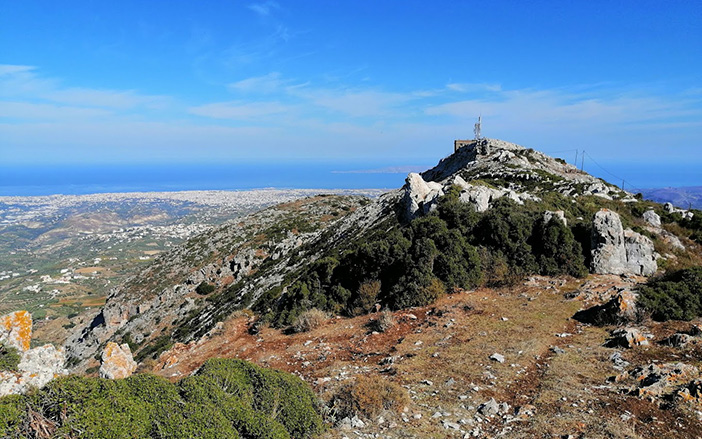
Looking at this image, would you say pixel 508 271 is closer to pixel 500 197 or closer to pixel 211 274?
pixel 500 197

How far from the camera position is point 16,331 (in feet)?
24.8

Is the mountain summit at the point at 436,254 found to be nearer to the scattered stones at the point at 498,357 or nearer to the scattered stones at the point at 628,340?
the scattered stones at the point at 498,357

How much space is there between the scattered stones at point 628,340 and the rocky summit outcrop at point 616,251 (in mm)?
6580

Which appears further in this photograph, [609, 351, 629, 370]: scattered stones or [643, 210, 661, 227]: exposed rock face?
[643, 210, 661, 227]: exposed rock face

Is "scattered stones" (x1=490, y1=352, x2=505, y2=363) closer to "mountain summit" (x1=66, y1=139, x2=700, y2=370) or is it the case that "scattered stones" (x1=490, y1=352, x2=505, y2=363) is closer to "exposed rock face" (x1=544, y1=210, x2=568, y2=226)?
"mountain summit" (x1=66, y1=139, x2=700, y2=370)

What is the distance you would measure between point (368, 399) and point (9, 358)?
686cm

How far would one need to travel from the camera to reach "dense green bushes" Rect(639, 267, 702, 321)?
11.0m

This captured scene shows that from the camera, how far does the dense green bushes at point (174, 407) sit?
4.78 m

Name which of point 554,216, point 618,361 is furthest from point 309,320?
point 554,216

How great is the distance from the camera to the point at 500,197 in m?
20.7

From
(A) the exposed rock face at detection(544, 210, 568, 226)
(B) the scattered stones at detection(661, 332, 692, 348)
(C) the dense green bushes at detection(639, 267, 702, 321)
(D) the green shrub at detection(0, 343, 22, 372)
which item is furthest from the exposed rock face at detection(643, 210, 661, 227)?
(D) the green shrub at detection(0, 343, 22, 372)

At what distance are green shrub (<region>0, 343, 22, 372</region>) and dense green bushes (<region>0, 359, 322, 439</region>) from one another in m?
2.45

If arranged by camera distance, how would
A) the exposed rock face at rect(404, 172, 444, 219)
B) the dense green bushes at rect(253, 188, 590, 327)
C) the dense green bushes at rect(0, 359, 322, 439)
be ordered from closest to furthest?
the dense green bushes at rect(0, 359, 322, 439), the dense green bushes at rect(253, 188, 590, 327), the exposed rock face at rect(404, 172, 444, 219)

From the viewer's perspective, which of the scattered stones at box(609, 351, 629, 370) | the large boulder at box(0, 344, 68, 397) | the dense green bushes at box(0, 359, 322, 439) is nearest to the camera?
the dense green bushes at box(0, 359, 322, 439)
